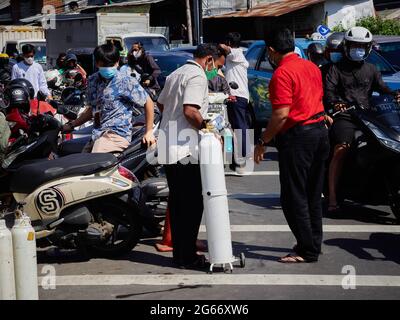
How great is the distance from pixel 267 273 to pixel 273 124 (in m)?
1.21

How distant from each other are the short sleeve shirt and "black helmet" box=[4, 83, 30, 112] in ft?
2.99

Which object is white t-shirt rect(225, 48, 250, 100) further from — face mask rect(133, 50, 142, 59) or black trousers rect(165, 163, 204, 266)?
face mask rect(133, 50, 142, 59)

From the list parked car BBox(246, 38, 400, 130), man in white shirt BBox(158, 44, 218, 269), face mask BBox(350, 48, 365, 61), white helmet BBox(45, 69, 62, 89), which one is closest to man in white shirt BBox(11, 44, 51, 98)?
white helmet BBox(45, 69, 62, 89)

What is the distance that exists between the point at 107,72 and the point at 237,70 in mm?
4180

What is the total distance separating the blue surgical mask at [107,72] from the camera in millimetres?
7469

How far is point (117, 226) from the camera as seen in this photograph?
6.93 m

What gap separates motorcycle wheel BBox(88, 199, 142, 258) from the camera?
6883 millimetres

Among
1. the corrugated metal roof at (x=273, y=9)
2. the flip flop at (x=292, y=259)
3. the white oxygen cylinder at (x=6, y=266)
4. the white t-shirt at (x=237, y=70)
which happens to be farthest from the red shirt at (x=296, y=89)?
the corrugated metal roof at (x=273, y=9)

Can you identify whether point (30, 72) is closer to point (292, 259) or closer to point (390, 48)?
point (390, 48)

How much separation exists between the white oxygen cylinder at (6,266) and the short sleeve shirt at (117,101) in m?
2.70

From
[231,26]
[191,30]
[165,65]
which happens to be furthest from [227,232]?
[231,26]

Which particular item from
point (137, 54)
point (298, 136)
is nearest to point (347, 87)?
point (298, 136)

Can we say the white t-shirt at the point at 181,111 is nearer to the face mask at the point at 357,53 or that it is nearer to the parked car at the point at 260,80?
the face mask at the point at 357,53
